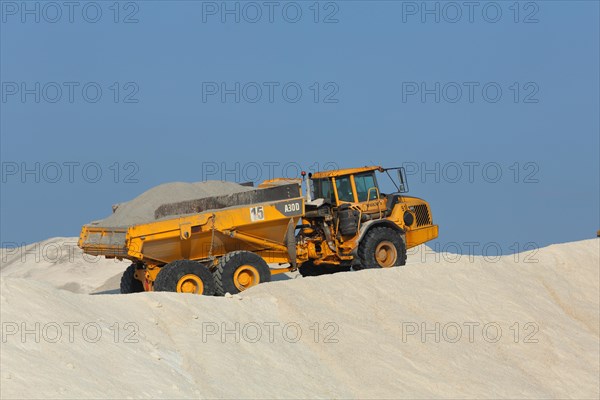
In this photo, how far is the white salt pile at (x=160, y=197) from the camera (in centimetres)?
1944

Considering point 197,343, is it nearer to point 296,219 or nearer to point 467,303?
point 296,219

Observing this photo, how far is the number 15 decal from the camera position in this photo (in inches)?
758

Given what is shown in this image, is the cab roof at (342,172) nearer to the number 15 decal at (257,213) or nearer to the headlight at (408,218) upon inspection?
the headlight at (408,218)

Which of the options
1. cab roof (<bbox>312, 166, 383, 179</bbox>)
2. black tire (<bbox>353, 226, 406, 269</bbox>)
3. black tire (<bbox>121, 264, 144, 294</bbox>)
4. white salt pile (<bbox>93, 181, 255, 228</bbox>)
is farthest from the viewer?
cab roof (<bbox>312, 166, 383, 179</bbox>)

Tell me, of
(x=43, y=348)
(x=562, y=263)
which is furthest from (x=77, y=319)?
(x=562, y=263)

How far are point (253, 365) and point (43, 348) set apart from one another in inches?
138

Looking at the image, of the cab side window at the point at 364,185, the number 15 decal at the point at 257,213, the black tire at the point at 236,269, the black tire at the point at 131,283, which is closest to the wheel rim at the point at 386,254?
the cab side window at the point at 364,185

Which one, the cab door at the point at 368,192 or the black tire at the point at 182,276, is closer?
the black tire at the point at 182,276

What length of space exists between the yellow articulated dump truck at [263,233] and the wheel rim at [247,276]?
20mm

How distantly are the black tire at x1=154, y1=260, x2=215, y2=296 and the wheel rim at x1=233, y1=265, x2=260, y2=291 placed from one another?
23.4 inches

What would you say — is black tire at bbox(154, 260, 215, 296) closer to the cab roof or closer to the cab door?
the cab roof

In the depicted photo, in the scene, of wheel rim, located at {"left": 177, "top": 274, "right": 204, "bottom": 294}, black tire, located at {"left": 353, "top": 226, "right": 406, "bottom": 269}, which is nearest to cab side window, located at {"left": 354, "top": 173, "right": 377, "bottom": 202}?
black tire, located at {"left": 353, "top": 226, "right": 406, "bottom": 269}

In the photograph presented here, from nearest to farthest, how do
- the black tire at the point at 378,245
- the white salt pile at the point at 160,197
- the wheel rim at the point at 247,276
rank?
the wheel rim at the point at 247,276 → the white salt pile at the point at 160,197 → the black tire at the point at 378,245

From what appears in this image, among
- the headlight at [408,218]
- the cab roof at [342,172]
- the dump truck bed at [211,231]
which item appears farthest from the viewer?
the headlight at [408,218]
